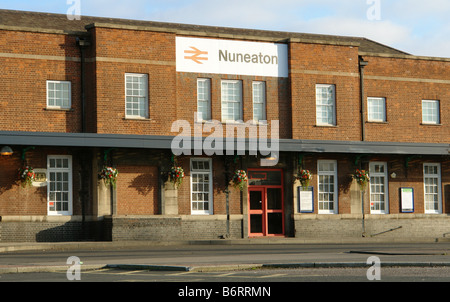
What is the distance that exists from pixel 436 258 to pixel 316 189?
13.7m

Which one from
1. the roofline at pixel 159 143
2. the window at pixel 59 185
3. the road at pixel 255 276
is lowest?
the road at pixel 255 276

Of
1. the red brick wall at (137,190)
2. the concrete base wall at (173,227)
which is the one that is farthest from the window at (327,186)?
the red brick wall at (137,190)

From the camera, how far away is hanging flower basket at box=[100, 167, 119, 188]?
1061 inches

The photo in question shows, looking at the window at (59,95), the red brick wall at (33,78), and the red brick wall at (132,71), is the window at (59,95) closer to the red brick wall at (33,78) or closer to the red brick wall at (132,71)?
the red brick wall at (33,78)

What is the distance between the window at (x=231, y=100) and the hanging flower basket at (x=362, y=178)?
5.66 meters

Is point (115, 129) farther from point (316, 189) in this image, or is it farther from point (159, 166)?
point (316, 189)

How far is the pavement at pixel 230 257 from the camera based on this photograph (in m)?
15.4

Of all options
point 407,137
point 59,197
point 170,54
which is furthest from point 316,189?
point 59,197

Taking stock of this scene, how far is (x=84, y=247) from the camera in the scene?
80.7 ft

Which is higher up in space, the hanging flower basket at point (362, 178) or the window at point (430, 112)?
the window at point (430, 112)

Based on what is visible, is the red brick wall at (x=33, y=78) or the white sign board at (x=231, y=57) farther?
the white sign board at (x=231, y=57)

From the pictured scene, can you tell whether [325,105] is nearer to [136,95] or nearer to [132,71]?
[136,95]
